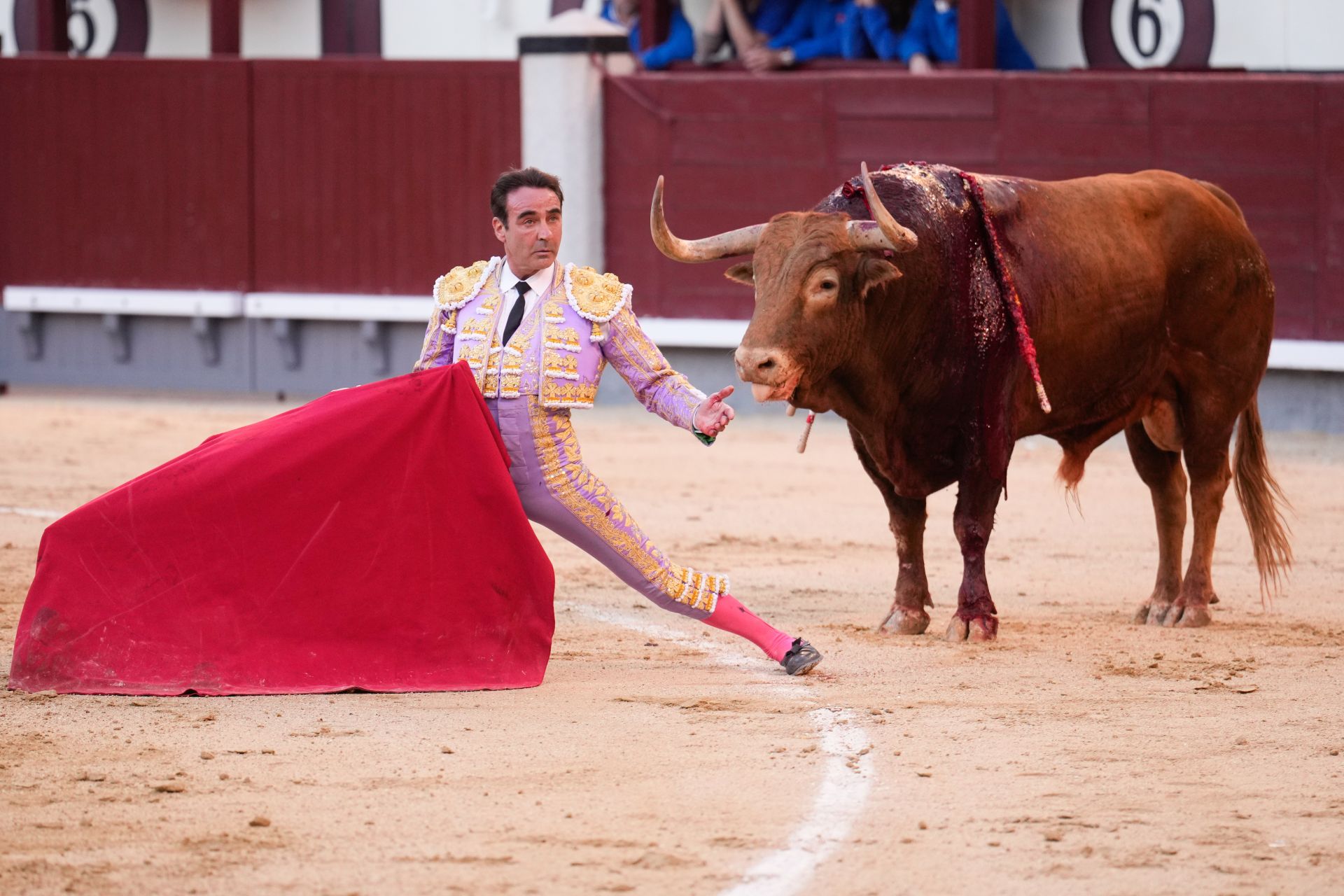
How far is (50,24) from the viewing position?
1206 cm

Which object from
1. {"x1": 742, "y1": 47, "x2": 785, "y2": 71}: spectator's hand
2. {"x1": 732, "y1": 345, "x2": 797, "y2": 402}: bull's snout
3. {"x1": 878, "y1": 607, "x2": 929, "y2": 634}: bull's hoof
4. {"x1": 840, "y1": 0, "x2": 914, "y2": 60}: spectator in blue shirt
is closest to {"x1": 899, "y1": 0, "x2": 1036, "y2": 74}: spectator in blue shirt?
{"x1": 840, "y1": 0, "x2": 914, "y2": 60}: spectator in blue shirt

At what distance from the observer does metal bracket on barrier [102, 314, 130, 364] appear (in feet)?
37.8

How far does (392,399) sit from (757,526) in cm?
286

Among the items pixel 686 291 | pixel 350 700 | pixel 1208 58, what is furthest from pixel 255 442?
pixel 1208 58

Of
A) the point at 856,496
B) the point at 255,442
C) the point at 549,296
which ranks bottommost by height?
the point at 856,496

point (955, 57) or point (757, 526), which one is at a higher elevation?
point (955, 57)

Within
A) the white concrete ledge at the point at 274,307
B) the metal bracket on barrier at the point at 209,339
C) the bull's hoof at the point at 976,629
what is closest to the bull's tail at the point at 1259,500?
the bull's hoof at the point at 976,629

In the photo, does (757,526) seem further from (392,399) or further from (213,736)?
(213,736)

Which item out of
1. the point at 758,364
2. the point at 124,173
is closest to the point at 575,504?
the point at 758,364

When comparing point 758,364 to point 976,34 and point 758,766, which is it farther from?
point 976,34

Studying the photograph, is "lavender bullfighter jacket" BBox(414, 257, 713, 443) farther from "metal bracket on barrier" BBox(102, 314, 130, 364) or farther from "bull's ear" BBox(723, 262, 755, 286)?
"metal bracket on barrier" BBox(102, 314, 130, 364)

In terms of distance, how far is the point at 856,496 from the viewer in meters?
7.69

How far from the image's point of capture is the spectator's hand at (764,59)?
10250 mm

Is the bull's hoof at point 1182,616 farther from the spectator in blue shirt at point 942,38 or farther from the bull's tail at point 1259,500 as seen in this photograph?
the spectator in blue shirt at point 942,38
